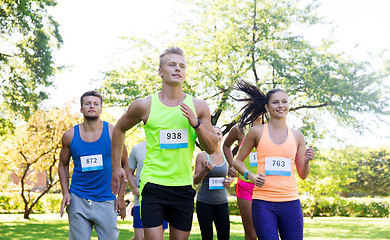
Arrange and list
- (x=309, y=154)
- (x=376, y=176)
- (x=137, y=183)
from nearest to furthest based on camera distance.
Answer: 1. (x=309, y=154)
2. (x=137, y=183)
3. (x=376, y=176)

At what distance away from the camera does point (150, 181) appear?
380 centimetres

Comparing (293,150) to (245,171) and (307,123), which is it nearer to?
(245,171)

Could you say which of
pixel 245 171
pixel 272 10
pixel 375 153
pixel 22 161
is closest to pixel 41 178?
pixel 22 161

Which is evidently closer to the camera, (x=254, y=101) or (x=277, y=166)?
(x=277, y=166)

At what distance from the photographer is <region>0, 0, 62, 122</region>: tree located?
16.7 m

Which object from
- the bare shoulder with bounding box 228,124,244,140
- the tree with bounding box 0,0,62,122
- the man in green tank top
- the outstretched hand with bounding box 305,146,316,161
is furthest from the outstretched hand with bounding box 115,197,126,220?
the tree with bounding box 0,0,62,122

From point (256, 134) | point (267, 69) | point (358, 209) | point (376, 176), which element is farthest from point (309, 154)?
point (376, 176)

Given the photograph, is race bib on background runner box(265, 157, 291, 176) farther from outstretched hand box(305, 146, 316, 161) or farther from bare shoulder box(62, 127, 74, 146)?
bare shoulder box(62, 127, 74, 146)

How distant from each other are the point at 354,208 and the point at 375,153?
15193mm

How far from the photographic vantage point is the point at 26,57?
1705 centimetres

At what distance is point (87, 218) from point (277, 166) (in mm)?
2166

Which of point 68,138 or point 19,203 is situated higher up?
point 68,138

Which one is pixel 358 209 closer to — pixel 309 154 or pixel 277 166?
pixel 309 154

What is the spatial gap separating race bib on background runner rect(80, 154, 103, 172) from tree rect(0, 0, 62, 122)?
1275 cm
